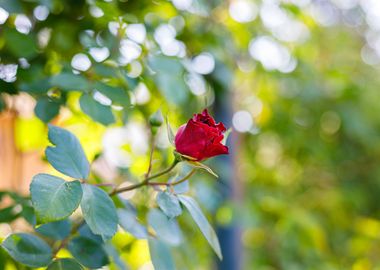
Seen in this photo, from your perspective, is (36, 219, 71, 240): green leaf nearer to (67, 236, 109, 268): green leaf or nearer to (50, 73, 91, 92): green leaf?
(67, 236, 109, 268): green leaf

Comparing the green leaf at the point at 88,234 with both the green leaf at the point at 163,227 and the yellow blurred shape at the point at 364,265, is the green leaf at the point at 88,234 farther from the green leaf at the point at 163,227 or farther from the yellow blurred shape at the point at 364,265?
the yellow blurred shape at the point at 364,265

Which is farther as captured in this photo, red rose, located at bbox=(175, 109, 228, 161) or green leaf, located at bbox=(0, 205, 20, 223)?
green leaf, located at bbox=(0, 205, 20, 223)

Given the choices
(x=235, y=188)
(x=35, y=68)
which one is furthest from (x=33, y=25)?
(x=235, y=188)

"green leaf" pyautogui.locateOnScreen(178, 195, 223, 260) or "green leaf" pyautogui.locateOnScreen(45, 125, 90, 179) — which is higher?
"green leaf" pyautogui.locateOnScreen(45, 125, 90, 179)

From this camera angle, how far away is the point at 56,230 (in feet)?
2.17

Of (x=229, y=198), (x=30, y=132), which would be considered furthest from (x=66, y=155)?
(x=229, y=198)

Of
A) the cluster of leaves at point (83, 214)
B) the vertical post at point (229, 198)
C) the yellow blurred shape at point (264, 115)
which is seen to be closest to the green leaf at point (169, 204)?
the cluster of leaves at point (83, 214)

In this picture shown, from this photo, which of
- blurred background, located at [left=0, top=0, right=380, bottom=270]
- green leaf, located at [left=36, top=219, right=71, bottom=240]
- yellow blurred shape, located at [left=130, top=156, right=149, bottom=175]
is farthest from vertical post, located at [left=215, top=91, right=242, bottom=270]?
green leaf, located at [left=36, top=219, right=71, bottom=240]

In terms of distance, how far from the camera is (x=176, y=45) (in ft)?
3.19

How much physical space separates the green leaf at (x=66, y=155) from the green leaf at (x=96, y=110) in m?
0.11

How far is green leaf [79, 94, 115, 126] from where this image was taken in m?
0.70

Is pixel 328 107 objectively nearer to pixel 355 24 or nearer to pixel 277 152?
pixel 277 152

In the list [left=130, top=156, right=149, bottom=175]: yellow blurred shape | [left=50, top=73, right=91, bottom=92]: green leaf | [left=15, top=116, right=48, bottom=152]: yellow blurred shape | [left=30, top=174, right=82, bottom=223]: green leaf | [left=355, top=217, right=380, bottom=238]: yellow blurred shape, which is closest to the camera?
[left=30, top=174, right=82, bottom=223]: green leaf

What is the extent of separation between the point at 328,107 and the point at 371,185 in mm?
412
